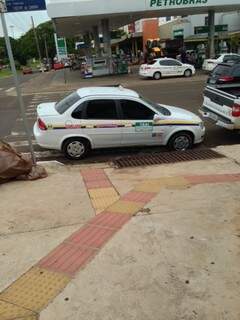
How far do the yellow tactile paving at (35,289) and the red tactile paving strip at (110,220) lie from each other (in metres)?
1.32

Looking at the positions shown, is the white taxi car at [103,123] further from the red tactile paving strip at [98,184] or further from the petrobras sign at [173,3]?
the petrobras sign at [173,3]

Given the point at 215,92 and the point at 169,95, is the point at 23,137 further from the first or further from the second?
the point at 169,95

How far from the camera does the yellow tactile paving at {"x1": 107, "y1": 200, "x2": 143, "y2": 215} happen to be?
6242 millimetres

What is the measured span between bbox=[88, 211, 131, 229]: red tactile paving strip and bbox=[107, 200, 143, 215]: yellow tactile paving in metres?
0.14

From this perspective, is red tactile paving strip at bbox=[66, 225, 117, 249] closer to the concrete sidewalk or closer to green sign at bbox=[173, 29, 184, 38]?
the concrete sidewalk

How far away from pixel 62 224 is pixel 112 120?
4555 mm

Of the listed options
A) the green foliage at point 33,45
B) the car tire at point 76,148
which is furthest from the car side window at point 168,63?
the green foliage at point 33,45

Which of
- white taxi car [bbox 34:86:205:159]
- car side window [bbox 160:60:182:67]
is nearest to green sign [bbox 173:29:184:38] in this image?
car side window [bbox 160:60:182:67]

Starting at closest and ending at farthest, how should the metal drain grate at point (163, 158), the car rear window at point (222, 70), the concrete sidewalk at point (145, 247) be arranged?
1. the concrete sidewalk at point (145, 247)
2. the metal drain grate at point (163, 158)
3. the car rear window at point (222, 70)

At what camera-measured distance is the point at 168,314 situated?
3.81 meters

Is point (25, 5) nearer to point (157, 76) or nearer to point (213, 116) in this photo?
point (213, 116)

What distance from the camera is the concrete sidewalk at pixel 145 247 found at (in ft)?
13.0

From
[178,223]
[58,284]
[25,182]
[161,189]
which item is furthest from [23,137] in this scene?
[58,284]

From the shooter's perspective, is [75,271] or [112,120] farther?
[112,120]
